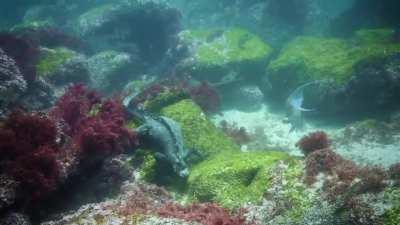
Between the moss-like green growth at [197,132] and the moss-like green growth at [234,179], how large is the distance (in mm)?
1146

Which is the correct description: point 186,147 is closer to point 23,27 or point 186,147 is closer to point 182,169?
point 182,169

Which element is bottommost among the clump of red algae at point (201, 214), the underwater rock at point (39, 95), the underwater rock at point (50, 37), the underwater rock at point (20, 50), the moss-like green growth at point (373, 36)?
the clump of red algae at point (201, 214)

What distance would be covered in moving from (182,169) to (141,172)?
0.87 metres

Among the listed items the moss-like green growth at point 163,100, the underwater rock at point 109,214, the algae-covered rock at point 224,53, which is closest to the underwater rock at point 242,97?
the algae-covered rock at point 224,53

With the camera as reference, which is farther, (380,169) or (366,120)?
(366,120)

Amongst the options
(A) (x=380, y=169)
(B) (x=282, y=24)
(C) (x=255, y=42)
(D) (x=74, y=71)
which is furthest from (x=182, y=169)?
(B) (x=282, y=24)

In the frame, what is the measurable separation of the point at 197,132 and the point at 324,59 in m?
7.83

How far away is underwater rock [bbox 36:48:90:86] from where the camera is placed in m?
11.6

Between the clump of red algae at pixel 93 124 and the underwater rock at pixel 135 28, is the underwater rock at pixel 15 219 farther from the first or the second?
the underwater rock at pixel 135 28

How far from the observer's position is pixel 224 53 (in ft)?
49.9

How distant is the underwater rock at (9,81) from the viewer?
7.01 metres

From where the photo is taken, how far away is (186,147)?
8328 mm

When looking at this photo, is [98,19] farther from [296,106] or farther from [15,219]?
[15,219]

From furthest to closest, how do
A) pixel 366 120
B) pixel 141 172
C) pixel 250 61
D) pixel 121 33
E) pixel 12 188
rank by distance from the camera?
pixel 121 33, pixel 250 61, pixel 366 120, pixel 141 172, pixel 12 188
